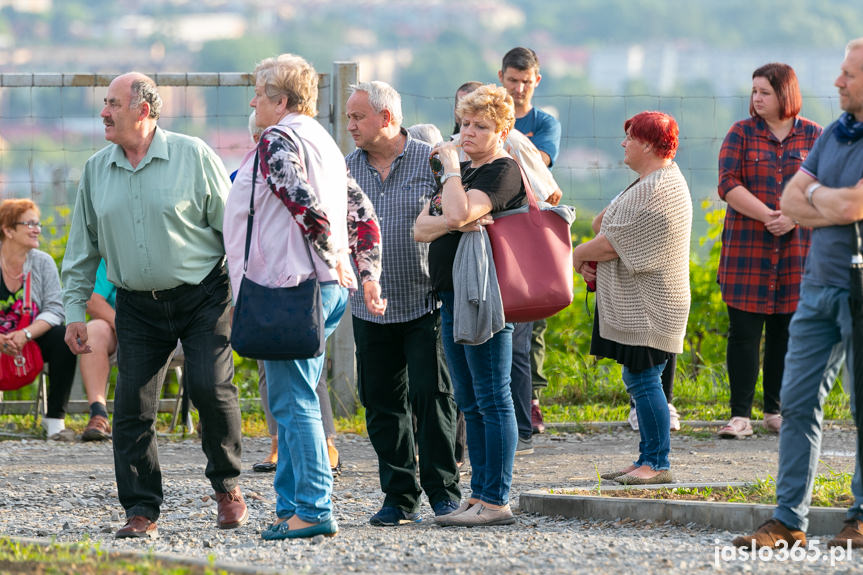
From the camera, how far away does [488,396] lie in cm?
565

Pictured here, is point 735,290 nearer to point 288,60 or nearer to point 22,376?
point 288,60

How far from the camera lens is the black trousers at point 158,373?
5.67 m

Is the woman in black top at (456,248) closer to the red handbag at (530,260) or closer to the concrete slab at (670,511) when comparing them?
the red handbag at (530,260)

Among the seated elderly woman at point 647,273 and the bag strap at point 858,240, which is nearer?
the bag strap at point 858,240

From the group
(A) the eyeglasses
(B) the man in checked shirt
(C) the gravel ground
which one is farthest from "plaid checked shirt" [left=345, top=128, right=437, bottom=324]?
(A) the eyeglasses

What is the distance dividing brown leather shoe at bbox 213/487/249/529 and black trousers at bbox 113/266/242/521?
0.09 meters

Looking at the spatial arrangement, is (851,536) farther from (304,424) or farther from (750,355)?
(750,355)

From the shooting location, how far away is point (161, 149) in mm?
5707

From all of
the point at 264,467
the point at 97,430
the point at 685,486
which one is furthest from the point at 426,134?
the point at 97,430

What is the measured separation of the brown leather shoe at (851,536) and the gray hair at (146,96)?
3.33 metres

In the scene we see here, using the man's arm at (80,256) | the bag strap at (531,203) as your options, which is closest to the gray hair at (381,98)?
the bag strap at (531,203)

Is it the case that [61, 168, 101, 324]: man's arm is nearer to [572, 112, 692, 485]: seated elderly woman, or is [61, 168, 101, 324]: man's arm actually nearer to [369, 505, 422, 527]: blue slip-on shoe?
[369, 505, 422, 527]: blue slip-on shoe

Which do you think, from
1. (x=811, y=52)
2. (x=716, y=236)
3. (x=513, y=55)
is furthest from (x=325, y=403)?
(x=811, y=52)

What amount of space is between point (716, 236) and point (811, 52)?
130413 mm
